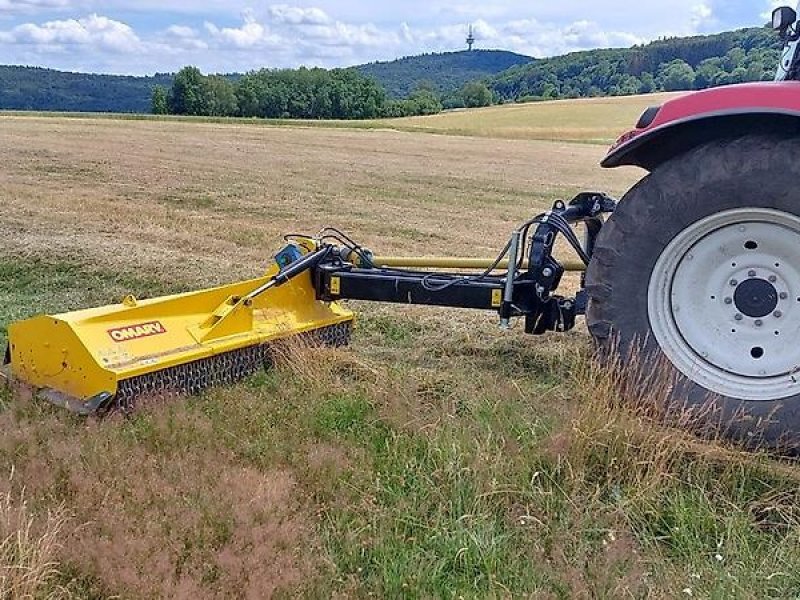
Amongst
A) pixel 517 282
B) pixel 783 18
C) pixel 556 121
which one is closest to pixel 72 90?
pixel 556 121

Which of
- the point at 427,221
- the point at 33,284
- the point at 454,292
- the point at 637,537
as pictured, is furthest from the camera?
the point at 427,221

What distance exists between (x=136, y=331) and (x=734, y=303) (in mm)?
2627

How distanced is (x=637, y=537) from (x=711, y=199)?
1.31m

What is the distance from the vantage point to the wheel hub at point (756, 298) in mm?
3309

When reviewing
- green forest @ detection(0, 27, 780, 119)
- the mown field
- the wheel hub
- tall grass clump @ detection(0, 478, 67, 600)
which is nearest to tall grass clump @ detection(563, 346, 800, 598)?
the mown field

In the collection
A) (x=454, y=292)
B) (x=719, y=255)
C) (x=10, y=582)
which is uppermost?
(x=719, y=255)

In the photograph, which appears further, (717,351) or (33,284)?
(33,284)

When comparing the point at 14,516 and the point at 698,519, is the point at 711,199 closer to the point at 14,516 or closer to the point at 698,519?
the point at 698,519

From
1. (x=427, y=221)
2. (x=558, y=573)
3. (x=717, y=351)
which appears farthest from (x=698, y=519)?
(x=427, y=221)

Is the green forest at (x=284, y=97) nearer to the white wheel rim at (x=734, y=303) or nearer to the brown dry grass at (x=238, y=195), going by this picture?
the brown dry grass at (x=238, y=195)

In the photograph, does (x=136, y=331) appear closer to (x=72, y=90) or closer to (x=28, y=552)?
(x=28, y=552)

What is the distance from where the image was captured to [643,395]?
10.9 ft

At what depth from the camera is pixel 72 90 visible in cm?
8506

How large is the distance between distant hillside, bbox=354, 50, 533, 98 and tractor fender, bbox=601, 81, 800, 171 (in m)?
115
